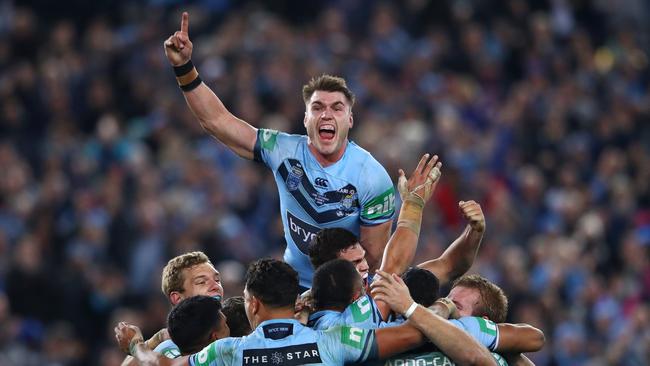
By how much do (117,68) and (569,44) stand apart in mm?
6531

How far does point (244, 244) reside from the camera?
1494 centimetres

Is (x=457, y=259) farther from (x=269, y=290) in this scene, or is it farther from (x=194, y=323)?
(x=194, y=323)

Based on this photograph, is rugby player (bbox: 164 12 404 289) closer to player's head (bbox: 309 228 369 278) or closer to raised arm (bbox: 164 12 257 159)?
raised arm (bbox: 164 12 257 159)

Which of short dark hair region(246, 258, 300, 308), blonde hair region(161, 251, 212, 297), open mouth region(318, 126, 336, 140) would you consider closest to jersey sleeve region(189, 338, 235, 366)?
short dark hair region(246, 258, 300, 308)

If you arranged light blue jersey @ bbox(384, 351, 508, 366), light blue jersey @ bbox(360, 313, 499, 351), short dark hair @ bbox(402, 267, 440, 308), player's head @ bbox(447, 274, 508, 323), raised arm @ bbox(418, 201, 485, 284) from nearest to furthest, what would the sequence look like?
light blue jersey @ bbox(384, 351, 508, 366) → light blue jersey @ bbox(360, 313, 499, 351) → short dark hair @ bbox(402, 267, 440, 308) → player's head @ bbox(447, 274, 508, 323) → raised arm @ bbox(418, 201, 485, 284)

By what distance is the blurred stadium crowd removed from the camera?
14688 millimetres

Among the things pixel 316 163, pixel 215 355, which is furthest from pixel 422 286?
pixel 215 355

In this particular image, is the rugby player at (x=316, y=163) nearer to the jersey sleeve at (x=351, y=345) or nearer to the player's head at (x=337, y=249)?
the player's head at (x=337, y=249)

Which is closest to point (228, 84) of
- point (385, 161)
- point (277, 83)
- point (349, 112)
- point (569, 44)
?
point (277, 83)

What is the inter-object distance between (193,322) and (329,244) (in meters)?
0.93

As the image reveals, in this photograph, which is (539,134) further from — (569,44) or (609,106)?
(569,44)

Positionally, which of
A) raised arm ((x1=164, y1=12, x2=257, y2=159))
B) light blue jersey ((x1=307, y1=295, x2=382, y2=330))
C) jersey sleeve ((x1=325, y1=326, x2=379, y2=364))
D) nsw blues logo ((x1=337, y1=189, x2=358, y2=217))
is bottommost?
jersey sleeve ((x1=325, y1=326, x2=379, y2=364))

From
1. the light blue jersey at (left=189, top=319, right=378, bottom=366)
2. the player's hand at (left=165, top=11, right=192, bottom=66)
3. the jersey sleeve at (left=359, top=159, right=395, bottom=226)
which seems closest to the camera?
the light blue jersey at (left=189, top=319, right=378, bottom=366)

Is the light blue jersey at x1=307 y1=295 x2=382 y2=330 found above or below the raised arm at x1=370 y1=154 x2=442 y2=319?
below
